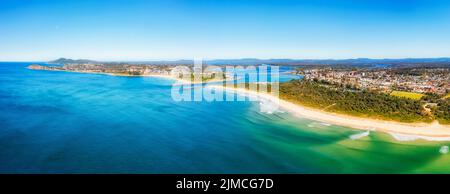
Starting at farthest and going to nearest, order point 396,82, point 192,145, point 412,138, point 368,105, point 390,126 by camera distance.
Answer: point 396,82, point 368,105, point 390,126, point 412,138, point 192,145

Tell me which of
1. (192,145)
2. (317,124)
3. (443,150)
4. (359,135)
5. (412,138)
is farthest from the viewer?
(317,124)

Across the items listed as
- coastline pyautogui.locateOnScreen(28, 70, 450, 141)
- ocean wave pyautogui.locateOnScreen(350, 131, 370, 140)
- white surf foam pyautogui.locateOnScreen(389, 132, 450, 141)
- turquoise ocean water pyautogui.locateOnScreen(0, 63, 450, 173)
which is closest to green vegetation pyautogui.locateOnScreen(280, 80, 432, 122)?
coastline pyautogui.locateOnScreen(28, 70, 450, 141)

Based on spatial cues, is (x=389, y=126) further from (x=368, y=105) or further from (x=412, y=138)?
(x=368, y=105)

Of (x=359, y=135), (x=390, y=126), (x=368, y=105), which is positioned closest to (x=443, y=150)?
(x=359, y=135)

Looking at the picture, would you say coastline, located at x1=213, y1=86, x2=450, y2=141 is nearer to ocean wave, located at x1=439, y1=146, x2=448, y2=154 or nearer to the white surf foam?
the white surf foam

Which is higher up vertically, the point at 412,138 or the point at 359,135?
the point at 359,135

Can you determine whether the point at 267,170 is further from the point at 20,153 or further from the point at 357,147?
the point at 20,153

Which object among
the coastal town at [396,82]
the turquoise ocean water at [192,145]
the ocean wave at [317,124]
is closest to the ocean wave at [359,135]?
the turquoise ocean water at [192,145]

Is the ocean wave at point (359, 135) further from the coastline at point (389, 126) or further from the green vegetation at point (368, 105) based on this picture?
the green vegetation at point (368, 105)

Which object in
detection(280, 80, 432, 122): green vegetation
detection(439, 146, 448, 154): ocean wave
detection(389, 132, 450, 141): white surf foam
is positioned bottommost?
detection(439, 146, 448, 154): ocean wave

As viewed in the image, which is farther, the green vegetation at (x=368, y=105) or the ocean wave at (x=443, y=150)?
the green vegetation at (x=368, y=105)
